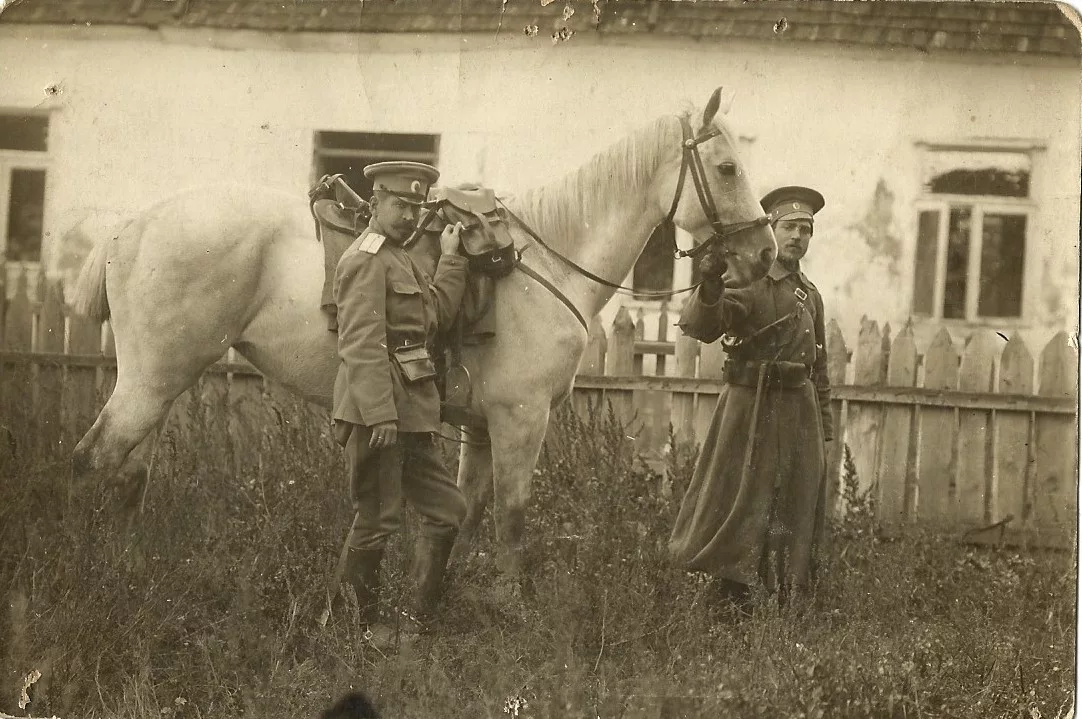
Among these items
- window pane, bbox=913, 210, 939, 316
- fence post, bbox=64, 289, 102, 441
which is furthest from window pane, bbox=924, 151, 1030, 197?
fence post, bbox=64, 289, 102, 441

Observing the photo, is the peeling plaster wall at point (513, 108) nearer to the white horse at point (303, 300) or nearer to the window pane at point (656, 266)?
the white horse at point (303, 300)

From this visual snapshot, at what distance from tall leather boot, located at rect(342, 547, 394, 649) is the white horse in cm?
46

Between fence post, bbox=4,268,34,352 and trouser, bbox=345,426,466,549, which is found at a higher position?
fence post, bbox=4,268,34,352

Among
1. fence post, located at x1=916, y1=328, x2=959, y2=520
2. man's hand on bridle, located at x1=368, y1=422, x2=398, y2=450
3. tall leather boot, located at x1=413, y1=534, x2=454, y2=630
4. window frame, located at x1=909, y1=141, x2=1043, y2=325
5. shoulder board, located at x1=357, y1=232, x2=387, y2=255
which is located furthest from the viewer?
fence post, located at x1=916, y1=328, x2=959, y2=520

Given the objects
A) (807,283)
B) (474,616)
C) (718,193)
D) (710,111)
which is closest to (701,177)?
(718,193)

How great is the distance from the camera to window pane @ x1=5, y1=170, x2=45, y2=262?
4.34m

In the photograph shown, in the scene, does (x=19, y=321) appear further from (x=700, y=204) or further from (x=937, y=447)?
(x=937, y=447)

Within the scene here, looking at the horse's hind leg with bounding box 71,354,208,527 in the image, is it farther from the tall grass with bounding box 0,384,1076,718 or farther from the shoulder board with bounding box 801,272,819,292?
the shoulder board with bounding box 801,272,819,292

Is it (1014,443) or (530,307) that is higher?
(530,307)

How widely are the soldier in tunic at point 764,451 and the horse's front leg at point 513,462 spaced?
67cm

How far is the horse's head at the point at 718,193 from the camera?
4219 mm

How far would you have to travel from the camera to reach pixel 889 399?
4852mm

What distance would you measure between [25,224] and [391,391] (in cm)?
191

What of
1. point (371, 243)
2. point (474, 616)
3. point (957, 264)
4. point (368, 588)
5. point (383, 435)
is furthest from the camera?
point (957, 264)
